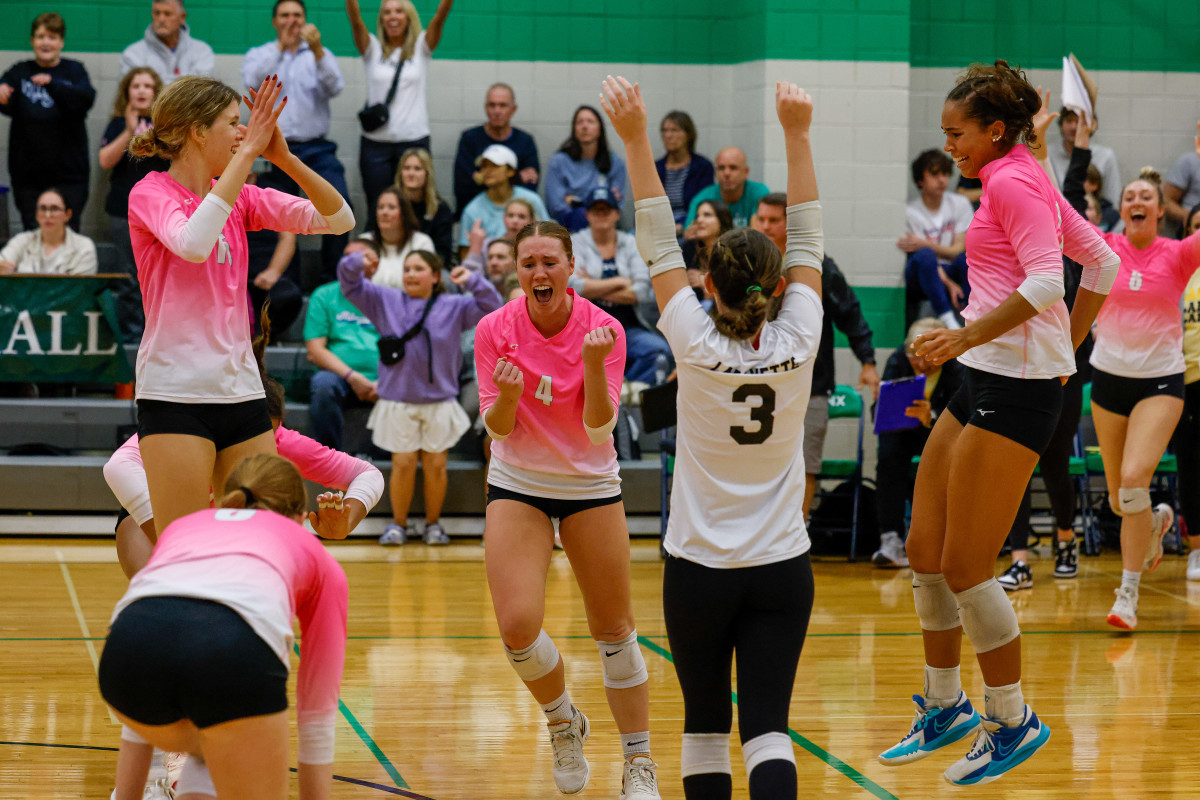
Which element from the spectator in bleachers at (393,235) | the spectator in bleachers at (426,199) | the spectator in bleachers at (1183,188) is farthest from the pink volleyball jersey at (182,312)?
the spectator in bleachers at (1183,188)

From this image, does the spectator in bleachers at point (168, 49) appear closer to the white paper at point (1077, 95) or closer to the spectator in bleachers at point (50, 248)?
the spectator in bleachers at point (50, 248)

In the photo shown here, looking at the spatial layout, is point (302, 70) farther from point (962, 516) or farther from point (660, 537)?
point (962, 516)

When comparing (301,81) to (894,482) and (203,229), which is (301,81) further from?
(203,229)

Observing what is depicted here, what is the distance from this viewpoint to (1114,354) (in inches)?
262

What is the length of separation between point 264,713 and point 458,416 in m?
5.93

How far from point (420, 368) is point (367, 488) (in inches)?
186

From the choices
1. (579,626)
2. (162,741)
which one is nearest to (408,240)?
(579,626)

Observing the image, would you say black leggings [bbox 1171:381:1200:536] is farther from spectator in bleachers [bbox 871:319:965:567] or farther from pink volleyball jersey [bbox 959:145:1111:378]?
pink volleyball jersey [bbox 959:145:1111:378]

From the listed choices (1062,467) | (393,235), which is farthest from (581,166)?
(1062,467)

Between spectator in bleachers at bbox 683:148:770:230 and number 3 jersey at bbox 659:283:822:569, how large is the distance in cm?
642

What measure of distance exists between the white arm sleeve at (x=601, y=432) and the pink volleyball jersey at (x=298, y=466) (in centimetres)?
63

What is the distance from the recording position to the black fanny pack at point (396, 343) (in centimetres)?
826

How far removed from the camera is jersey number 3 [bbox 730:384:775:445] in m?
3.00

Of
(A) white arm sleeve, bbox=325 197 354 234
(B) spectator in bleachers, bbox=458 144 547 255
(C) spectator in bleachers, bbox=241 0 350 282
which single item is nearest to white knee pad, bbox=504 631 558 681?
(A) white arm sleeve, bbox=325 197 354 234
